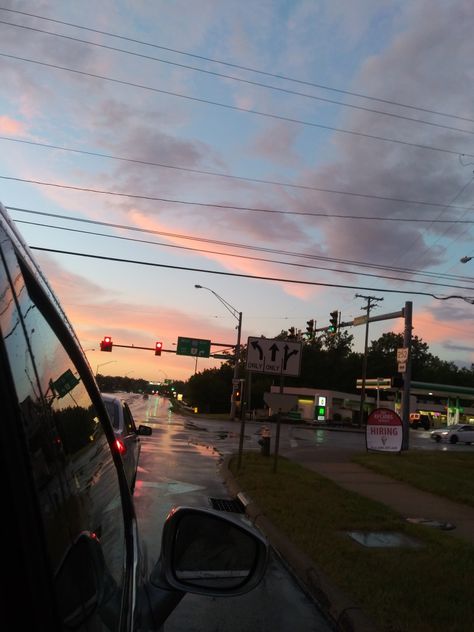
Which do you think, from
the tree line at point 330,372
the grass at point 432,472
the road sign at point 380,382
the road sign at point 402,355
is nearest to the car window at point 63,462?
the grass at point 432,472

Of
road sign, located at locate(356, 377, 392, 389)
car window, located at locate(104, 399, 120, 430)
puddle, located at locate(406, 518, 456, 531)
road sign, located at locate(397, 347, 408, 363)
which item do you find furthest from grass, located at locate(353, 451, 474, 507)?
road sign, located at locate(356, 377, 392, 389)

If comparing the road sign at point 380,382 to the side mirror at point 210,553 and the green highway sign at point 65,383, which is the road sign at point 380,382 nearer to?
the side mirror at point 210,553

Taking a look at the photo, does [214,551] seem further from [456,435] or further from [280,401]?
[456,435]

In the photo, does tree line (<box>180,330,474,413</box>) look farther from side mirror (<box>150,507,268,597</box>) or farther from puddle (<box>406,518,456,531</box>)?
side mirror (<box>150,507,268,597</box>)

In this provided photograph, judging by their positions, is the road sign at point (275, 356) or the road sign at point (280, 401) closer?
the road sign at point (280, 401)

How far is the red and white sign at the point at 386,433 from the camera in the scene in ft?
62.7

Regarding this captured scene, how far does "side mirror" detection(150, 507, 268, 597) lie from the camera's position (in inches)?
81.3

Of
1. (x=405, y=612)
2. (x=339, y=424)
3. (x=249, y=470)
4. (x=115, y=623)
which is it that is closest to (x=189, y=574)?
(x=115, y=623)

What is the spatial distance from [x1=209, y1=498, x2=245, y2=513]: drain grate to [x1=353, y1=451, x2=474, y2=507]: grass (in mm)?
4174

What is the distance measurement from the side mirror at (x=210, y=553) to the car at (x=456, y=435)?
144 ft

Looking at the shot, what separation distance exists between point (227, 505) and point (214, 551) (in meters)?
8.32

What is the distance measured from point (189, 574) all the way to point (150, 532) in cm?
588

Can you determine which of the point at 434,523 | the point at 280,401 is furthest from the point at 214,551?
the point at 280,401

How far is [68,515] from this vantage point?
122cm
